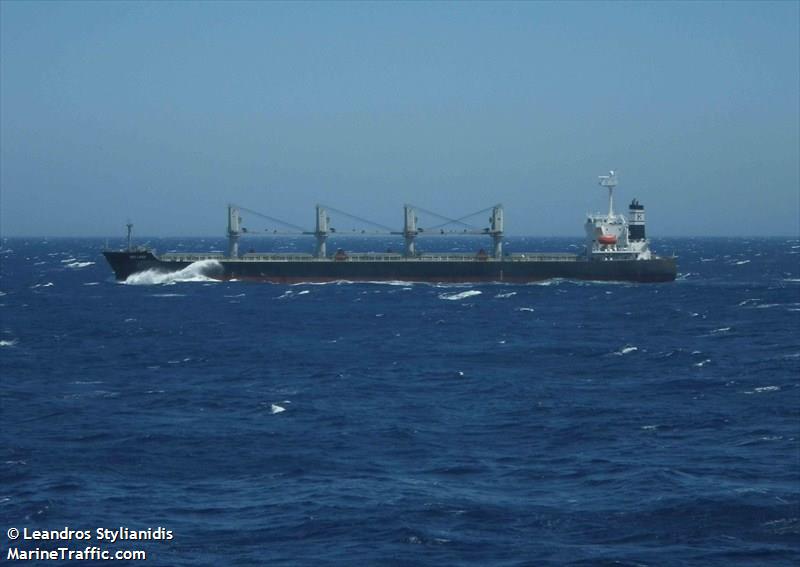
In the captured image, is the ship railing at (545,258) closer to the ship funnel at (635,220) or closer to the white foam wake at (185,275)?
the ship funnel at (635,220)

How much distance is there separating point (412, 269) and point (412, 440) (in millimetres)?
80122

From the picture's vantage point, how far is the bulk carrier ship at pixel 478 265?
11500 centimetres

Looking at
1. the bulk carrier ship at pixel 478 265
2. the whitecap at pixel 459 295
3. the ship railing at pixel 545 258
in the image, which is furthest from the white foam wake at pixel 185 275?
the ship railing at pixel 545 258

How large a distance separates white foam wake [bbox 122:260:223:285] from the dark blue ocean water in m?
41.2

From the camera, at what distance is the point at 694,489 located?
30781 millimetres

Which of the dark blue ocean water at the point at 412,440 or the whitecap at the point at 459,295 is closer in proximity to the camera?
the dark blue ocean water at the point at 412,440

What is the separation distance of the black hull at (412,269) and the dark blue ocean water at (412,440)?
38968 millimetres

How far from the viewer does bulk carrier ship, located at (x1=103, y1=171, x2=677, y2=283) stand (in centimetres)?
11500

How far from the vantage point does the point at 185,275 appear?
11788 centimetres

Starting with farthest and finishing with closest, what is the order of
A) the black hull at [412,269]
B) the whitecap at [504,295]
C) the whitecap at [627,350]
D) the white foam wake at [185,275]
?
the white foam wake at [185,275] < the black hull at [412,269] < the whitecap at [504,295] < the whitecap at [627,350]

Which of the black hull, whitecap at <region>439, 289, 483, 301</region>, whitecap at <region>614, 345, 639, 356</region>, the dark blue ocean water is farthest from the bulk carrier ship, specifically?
whitecap at <region>614, 345, 639, 356</region>

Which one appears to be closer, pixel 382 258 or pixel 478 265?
pixel 478 265

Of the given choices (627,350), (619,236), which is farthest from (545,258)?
(627,350)

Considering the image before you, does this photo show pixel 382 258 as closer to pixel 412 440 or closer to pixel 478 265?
pixel 478 265
